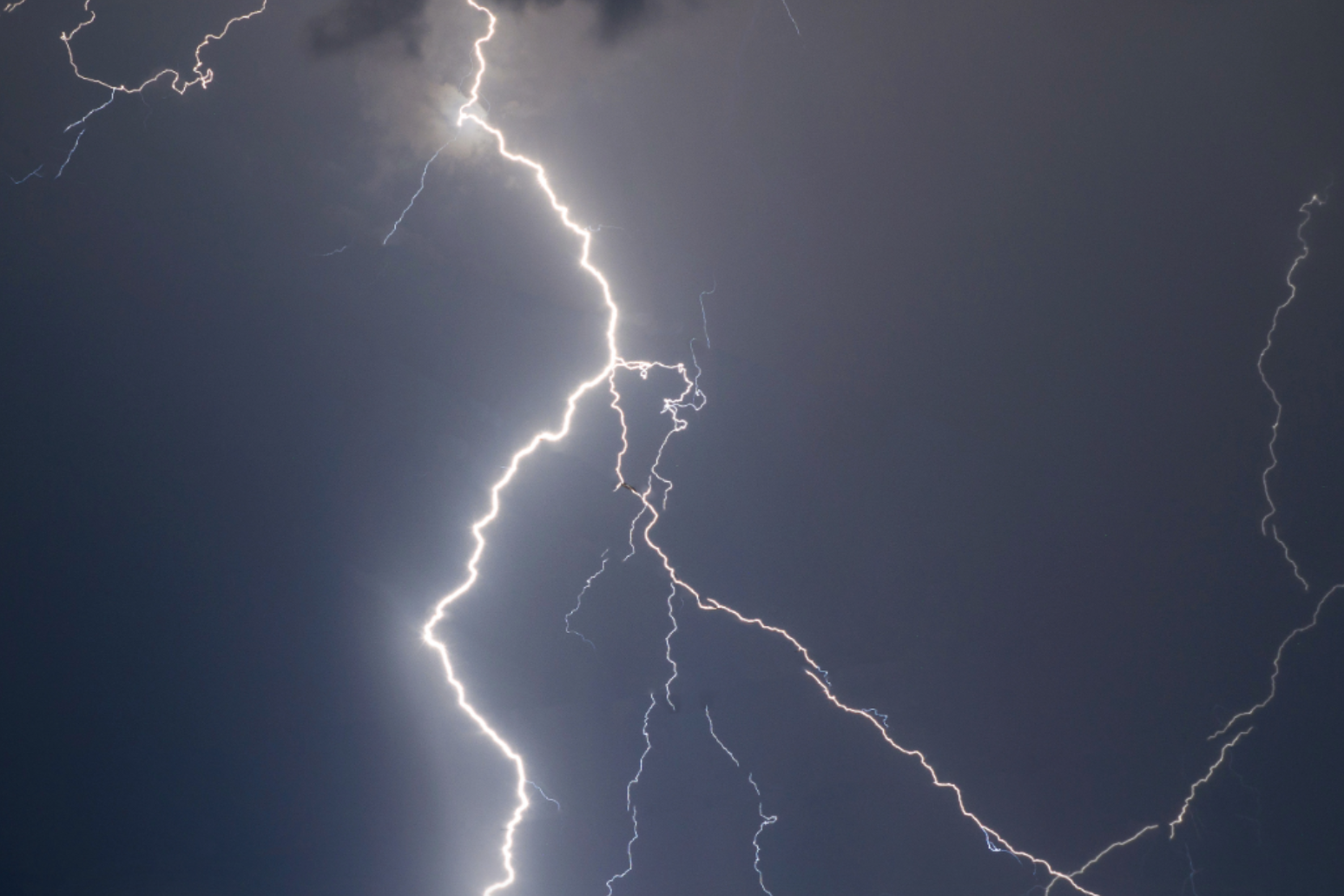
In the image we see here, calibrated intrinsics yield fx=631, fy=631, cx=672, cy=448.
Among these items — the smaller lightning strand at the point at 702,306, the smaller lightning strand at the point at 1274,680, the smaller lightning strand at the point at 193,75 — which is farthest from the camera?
the smaller lightning strand at the point at 1274,680

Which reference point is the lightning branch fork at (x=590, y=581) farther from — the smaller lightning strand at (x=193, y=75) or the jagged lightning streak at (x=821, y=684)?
the smaller lightning strand at (x=193, y=75)

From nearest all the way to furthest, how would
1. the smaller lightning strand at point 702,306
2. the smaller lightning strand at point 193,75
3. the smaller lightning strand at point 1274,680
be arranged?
1. the smaller lightning strand at point 193,75
2. the smaller lightning strand at point 702,306
3. the smaller lightning strand at point 1274,680

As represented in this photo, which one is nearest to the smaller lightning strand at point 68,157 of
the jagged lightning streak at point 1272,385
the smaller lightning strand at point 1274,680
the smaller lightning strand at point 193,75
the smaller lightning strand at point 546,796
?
the smaller lightning strand at point 193,75

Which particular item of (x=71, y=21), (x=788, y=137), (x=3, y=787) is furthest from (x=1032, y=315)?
(x=3, y=787)

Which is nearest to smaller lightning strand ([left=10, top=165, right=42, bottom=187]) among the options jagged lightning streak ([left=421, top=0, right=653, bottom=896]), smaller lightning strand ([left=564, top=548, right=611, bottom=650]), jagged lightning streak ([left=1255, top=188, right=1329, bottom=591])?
jagged lightning streak ([left=421, top=0, right=653, bottom=896])

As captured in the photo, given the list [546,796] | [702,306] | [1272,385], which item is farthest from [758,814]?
[1272,385]

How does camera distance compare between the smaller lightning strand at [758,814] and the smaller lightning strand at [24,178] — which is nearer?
the smaller lightning strand at [24,178]

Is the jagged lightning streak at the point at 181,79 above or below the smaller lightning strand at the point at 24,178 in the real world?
above
